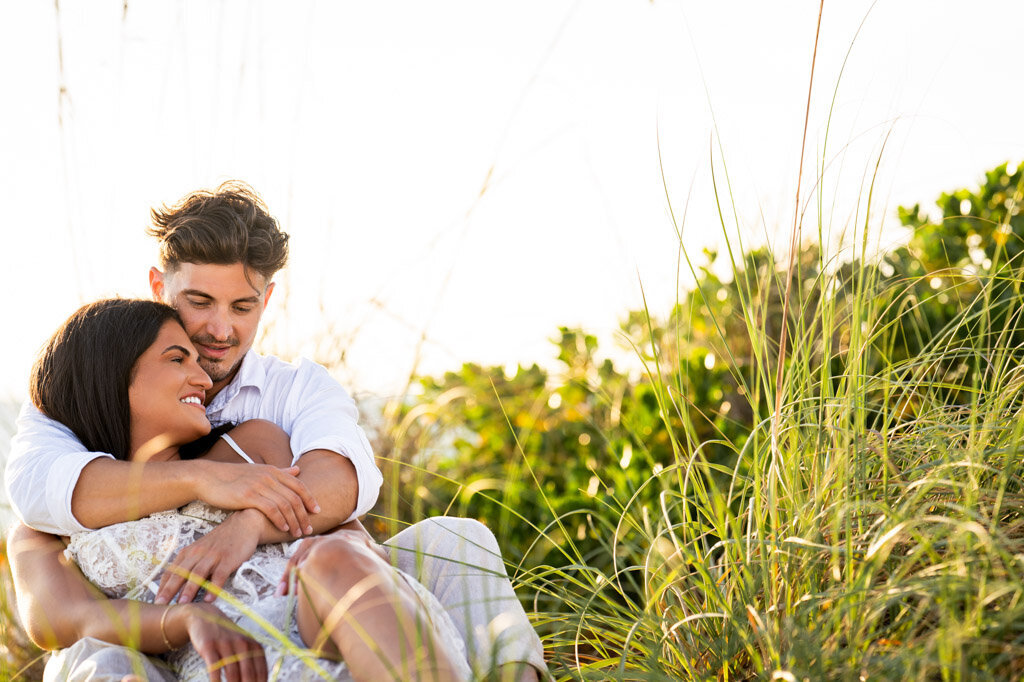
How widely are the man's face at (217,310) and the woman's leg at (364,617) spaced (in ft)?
3.17

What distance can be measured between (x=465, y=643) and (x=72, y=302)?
229 cm

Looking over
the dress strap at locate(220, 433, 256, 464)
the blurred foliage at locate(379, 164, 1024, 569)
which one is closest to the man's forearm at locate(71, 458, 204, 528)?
the dress strap at locate(220, 433, 256, 464)

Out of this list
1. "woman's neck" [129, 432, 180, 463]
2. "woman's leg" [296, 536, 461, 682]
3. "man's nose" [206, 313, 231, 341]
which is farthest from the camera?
"man's nose" [206, 313, 231, 341]

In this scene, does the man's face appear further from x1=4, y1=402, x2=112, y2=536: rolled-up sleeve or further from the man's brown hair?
x1=4, y1=402, x2=112, y2=536: rolled-up sleeve

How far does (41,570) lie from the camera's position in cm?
209

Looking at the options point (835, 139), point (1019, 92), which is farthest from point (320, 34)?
point (1019, 92)

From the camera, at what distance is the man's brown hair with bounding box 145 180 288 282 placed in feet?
8.63

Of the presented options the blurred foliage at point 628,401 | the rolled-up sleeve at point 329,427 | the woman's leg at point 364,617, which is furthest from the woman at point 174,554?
the blurred foliage at point 628,401

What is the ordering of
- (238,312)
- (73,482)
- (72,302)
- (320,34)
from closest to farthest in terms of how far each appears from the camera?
(73,482) < (238,312) < (72,302) < (320,34)

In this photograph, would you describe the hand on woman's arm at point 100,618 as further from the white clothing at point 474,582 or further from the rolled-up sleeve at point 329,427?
the rolled-up sleeve at point 329,427

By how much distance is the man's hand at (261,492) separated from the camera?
2.05m

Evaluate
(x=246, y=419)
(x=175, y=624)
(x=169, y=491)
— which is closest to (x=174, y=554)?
(x=169, y=491)

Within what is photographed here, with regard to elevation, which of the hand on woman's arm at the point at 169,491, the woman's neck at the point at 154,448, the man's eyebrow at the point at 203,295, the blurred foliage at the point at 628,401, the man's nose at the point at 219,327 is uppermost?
the man's eyebrow at the point at 203,295

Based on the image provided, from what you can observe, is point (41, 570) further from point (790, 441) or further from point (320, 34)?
→ point (320, 34)
